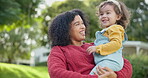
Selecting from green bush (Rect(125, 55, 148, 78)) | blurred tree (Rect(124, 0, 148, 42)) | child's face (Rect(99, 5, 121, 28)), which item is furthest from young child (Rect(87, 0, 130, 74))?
blurred tree (Rect(124, 0, 148, 42))

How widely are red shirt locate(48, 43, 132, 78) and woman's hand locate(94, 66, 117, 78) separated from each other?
6 cm

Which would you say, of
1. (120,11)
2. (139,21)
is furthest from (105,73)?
(139,21)

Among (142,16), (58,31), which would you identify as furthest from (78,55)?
(142,16)

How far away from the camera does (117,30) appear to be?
2402 millimetres

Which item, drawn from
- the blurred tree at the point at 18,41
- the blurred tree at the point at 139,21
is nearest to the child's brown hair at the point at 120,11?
the blurred tree at the point at 139,21

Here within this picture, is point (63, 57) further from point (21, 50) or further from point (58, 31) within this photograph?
point (21, 50)

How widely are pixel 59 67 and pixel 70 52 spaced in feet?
0.93

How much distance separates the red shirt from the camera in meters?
2.24

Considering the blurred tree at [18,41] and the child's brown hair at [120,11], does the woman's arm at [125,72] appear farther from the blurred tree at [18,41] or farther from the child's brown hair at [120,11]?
the blurred tree at [18,41]

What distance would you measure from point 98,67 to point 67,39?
0.44 metres

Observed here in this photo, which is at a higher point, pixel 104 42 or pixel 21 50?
pixel 104 42

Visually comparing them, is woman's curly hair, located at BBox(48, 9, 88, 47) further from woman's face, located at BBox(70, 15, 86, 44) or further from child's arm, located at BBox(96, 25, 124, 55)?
child's arm, located at BBox(96, 25, 124, 55)

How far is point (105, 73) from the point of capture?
2.25 metres

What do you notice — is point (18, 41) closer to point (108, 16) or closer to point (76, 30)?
point (76, 30)
